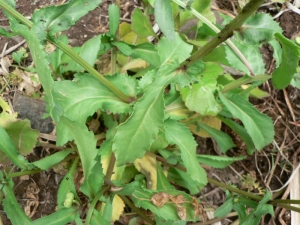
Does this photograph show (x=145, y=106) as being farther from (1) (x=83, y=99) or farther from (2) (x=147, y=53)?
(2) (x=147, y=53)

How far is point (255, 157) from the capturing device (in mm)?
1825

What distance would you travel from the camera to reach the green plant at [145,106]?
2.98 ft

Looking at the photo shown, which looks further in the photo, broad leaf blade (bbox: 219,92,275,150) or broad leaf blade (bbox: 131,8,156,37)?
broad leaf blade (bbox: 131,8,156,37)

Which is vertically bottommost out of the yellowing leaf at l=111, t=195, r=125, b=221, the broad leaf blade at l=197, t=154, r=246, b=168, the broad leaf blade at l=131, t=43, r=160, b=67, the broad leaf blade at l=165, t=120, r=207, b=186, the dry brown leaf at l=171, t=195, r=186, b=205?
the yellowing leaf at l=111, t=195, r=125, b=221

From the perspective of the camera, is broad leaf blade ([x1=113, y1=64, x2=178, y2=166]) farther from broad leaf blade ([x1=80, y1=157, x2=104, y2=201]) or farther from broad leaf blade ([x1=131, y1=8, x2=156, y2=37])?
broad leaf blade ([x1=131, y1=8, x2=156, y2=37])

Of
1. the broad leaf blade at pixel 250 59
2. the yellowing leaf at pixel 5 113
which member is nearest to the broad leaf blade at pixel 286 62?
the broad leaf blade at pixel 250 59

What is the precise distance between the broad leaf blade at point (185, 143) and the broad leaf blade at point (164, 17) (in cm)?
45

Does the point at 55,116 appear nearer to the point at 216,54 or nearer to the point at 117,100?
the point at 117,100

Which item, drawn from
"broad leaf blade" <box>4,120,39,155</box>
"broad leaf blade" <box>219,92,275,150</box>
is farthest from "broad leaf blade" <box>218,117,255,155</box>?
"broad leaf blade" <box>4,120,39,155</box>

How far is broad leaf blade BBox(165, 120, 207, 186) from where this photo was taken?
4.02 ft

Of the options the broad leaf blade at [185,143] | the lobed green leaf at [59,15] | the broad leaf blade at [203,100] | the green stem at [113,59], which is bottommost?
the broad leaf blade at [185,143]

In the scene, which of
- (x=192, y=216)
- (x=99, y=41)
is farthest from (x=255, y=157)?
(x=99, y=41)

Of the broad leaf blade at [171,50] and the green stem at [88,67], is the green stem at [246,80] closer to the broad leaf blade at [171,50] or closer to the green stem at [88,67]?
the broad leaf blade at [171,50]

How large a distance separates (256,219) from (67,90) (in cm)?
81
